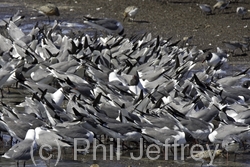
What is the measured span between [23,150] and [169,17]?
11408 mm

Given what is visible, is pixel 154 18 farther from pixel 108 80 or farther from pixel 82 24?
pixel 108 80

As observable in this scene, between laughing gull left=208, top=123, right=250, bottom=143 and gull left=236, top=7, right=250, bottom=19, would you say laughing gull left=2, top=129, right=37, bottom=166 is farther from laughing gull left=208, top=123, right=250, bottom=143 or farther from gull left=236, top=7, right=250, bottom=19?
gull left=236, top=7, right=250, bottom=19

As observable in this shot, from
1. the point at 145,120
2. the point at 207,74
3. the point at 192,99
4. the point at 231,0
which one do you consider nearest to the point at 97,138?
the point at 145,120

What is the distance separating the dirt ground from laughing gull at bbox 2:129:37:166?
805 centimetres

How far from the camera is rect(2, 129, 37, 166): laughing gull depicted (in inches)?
321

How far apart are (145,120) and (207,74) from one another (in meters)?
3.05

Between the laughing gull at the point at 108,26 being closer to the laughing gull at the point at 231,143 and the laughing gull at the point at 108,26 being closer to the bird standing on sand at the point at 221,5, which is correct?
the bird standing on sand at the point at 221,5

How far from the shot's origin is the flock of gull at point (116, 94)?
29.7 feet

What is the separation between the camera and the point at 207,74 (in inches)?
477

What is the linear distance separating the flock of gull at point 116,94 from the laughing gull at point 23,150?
0.5 inches

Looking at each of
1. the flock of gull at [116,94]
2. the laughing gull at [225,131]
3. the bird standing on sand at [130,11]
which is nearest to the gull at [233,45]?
the flock of gull at [116,94]

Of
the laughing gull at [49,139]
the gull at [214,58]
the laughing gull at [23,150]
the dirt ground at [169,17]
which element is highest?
the laughing gull at [23,150]

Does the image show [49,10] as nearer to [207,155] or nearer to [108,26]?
[108,26]

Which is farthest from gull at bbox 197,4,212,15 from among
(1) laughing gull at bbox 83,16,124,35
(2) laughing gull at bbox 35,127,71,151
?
(2) laughing gull at bbox 35,127,71,151
